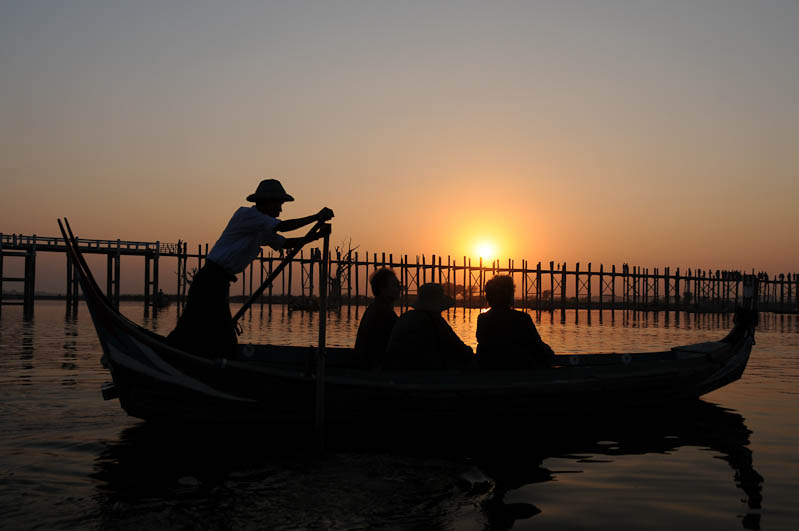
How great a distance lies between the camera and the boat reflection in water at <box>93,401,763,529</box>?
455 cm

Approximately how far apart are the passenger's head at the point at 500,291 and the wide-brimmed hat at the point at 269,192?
2222 mm

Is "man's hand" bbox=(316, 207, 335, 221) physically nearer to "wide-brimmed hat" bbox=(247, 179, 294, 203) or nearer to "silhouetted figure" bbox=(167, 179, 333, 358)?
"silhouetted figure" bbox=(167, 179, 333, 358)

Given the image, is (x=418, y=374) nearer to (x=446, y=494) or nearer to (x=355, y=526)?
(x=446, y=494)

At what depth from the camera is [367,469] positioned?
570cm

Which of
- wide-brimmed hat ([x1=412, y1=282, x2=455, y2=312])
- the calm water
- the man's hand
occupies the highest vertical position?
the man's hand

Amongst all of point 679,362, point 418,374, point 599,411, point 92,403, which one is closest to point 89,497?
point 418,374

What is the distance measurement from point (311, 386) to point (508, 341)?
2.21 m

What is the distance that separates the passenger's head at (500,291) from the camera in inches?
292

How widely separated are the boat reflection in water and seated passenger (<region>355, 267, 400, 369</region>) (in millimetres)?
998

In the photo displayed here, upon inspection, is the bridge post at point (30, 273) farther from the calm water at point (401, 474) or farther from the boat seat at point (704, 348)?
the boat seat at point (704, 348)

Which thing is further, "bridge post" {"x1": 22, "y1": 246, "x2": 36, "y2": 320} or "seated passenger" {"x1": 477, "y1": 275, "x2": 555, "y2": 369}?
"bridge post" {"x1": 22, "y1": 246, "x2": 36, "y2": 320}

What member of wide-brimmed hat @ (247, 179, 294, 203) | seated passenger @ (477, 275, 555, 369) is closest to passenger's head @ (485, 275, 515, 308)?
seated passenger @ (477, 275, 555, 369)

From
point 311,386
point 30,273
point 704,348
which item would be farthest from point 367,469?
point 30,273

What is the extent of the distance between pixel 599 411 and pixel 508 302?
1.87m
